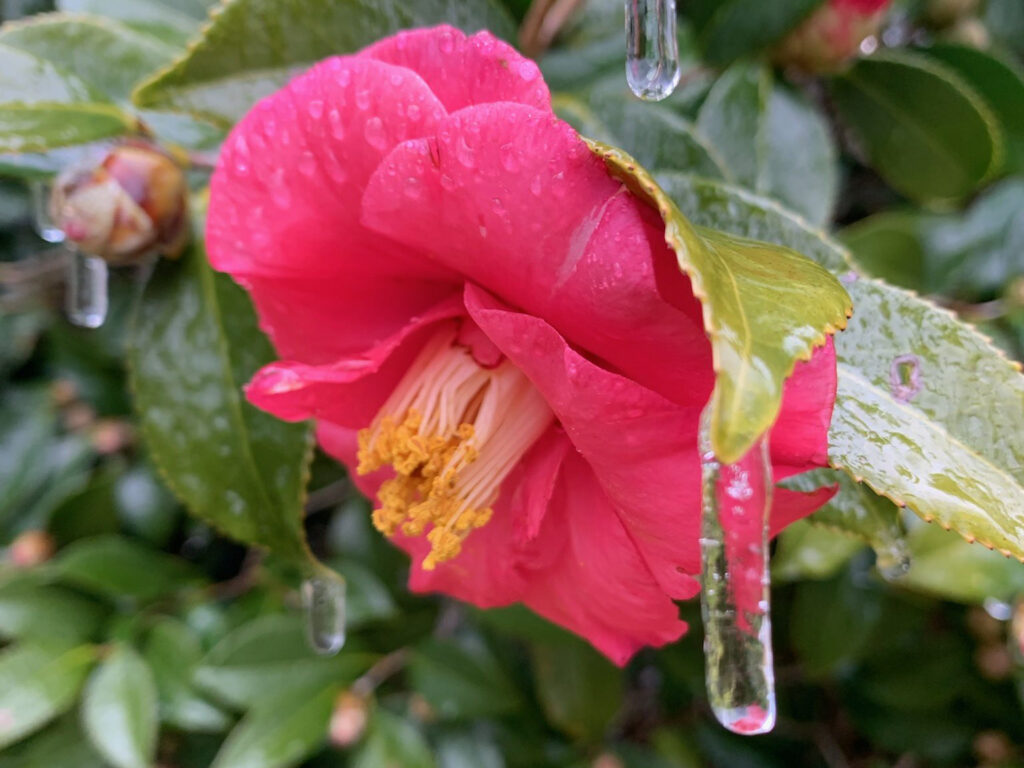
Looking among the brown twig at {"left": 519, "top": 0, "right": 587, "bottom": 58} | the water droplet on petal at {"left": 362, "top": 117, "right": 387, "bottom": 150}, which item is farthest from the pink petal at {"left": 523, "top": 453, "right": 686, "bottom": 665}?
the brown twig at {"left": 519, "top": 0, "right": 587, "bottom": 58}

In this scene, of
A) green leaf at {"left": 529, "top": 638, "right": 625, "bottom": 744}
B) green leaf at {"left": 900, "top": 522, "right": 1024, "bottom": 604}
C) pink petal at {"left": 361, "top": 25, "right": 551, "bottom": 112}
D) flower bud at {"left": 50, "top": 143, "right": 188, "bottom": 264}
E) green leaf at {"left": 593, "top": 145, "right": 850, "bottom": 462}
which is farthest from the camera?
green leaf at {"left": 529, "top": 638, "right": 625, "bottom": 744}

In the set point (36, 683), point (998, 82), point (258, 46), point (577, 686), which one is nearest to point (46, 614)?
point (36, 683)

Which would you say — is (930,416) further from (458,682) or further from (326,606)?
(458,682)

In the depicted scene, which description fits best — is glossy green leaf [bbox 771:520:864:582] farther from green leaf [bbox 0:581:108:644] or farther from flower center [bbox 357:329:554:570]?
green leaf [bbox 0:581:108:644]

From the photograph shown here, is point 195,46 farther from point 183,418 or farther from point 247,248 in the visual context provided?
point 183,418

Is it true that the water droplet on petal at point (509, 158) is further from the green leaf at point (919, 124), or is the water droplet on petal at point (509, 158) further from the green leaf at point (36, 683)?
the green leaf at point (36, 683)

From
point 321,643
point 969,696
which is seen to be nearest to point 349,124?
point 321,643

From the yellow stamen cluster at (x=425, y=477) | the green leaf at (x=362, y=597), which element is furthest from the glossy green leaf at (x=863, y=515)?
the green leaf at (x=362, y=597)
